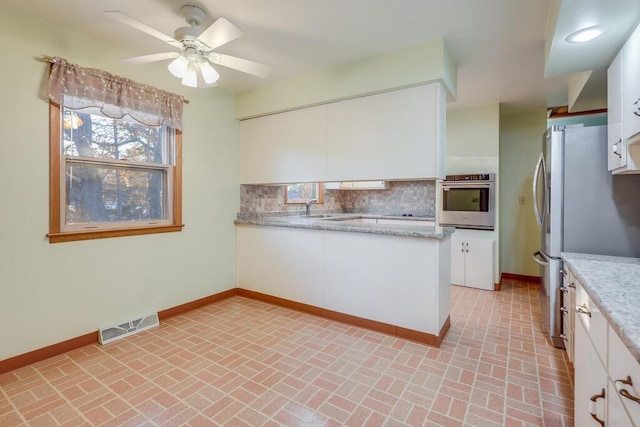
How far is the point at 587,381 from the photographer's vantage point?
4.14 ft

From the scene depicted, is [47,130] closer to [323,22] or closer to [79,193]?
[79,193]

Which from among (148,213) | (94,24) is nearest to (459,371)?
(148,213)

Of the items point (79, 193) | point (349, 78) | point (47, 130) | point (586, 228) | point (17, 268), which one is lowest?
point (17, 268)

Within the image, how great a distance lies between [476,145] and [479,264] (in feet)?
5.24

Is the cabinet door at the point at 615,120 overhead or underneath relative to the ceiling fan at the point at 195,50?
underneath

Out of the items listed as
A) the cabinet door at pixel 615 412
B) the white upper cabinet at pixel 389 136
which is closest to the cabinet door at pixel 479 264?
the white upper cabinet at pixel 389 136

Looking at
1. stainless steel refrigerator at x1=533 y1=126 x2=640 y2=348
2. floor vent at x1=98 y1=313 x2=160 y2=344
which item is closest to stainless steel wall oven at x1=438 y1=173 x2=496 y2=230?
stainless steel refrigerator at x1=533 y1=126 x2=640 y2=348

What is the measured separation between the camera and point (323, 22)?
2.20 m

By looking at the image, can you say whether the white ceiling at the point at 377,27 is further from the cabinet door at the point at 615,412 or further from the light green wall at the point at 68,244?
the cabinet door at the point at 615,412

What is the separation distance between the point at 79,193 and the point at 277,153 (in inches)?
72.5

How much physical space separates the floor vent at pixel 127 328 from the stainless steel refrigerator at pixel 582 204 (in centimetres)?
345

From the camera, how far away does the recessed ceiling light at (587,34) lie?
1642 millimetres

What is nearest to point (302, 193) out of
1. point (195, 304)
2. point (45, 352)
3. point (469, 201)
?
point (195, 304)

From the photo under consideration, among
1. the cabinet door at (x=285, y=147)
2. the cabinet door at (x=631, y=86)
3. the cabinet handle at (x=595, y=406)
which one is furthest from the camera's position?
the cabinet door at (x=285, y=147)
